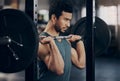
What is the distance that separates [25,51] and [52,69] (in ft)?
0.91

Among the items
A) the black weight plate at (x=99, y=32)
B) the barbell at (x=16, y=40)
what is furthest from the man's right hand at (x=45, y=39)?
the black weight plate at (x=99, y=32)

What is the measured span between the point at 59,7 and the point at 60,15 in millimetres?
54

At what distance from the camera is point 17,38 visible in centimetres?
195

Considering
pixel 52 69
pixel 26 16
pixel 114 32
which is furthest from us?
pixel 114 32

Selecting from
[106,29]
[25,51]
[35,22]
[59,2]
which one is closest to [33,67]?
[25,51]

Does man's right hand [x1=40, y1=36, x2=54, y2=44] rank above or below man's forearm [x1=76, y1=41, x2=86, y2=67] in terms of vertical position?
above

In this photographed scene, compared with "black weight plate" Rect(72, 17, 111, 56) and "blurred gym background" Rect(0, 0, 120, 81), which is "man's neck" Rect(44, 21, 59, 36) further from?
"blurred gym background" Rect(0, 0, 120, 81)

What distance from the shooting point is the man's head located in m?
2.17

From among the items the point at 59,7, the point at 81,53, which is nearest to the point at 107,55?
the point at 81,53

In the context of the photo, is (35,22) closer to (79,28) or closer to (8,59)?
(8,59)

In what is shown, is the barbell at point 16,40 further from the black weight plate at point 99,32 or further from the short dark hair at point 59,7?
the black weight plate at point 99,32

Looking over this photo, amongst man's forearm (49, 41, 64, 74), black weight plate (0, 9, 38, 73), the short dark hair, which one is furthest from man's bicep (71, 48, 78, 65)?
black weight plate (0, 9, 38, 73)

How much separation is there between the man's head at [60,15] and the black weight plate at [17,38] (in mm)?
287

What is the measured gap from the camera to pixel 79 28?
95.7 inches
